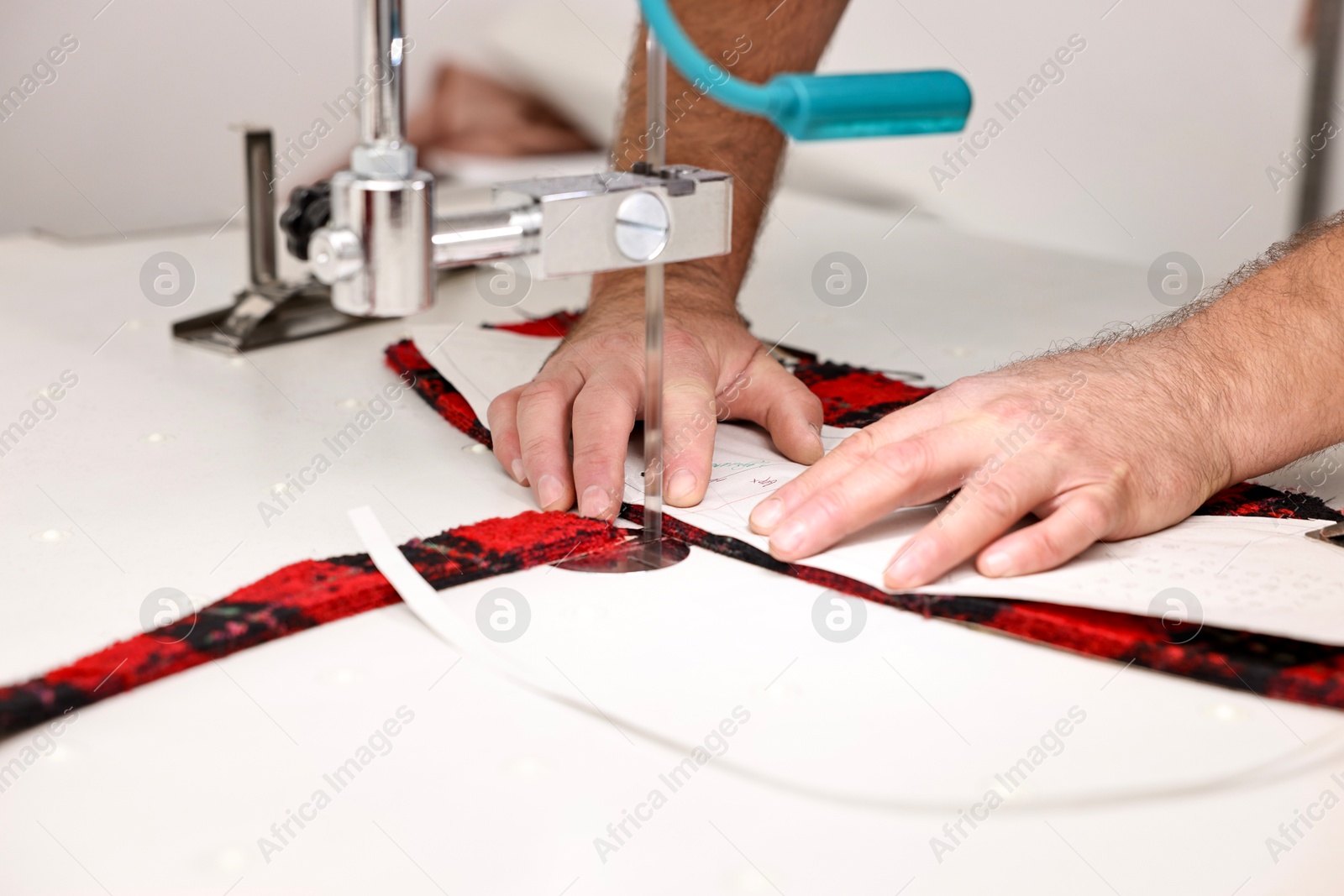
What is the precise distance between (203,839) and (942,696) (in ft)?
1.05

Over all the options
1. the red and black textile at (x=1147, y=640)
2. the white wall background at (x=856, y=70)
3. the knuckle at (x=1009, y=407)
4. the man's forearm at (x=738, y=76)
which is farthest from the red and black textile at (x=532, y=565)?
the white wall background at (x=856, y=70)

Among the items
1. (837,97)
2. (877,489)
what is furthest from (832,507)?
(837,97)

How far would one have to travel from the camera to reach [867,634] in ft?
2.02

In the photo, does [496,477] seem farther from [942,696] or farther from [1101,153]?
[1101,153]

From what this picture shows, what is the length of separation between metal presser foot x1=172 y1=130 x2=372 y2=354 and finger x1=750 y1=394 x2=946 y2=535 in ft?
1.84

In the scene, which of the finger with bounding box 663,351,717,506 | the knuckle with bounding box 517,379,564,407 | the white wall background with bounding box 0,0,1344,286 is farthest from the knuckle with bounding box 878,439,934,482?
the white wall background with bounding box 0,0,1344,286

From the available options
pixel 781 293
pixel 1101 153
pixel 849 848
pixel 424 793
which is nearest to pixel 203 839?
pixel 424 793

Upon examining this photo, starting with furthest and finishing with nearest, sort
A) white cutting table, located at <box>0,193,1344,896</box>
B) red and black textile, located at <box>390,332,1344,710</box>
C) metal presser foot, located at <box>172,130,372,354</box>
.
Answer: metal presser foot, located at <box>172,130,372,354</box> < red and black textile, located at <box>390,332,1344,710</box> < white cutting table, located at <box>0,193,1344,896</box>

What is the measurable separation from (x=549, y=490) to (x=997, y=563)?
27 centimetres

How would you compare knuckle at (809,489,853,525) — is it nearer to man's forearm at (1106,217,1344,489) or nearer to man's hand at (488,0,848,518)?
man's hand at (488,0,848,518)

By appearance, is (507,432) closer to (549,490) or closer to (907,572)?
(549,490)

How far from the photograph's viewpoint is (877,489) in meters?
0.66

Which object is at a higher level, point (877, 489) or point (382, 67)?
point (382, 67)

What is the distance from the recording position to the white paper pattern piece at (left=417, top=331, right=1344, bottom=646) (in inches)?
23.4
